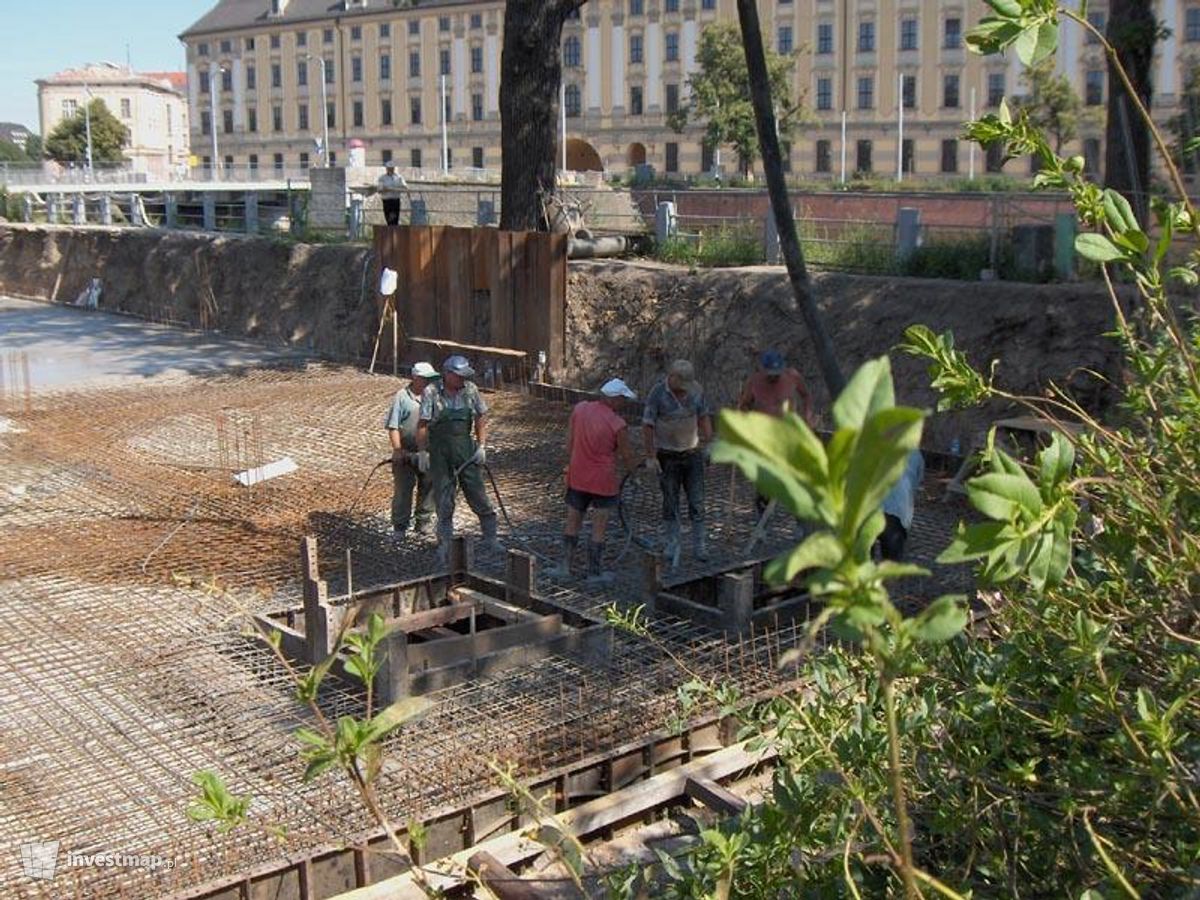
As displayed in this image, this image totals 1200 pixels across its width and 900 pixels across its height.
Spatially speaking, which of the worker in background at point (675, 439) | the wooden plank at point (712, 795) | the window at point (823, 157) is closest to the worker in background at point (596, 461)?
the worker in background at point (675, 439)

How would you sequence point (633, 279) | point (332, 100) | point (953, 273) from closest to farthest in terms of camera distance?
point (953, 273)
point (633, 279)
point (332, 100)

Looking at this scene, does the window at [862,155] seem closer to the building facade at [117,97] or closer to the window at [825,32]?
the window at [825,32]

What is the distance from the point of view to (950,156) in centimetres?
5606

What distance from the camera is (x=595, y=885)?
17.8 feet

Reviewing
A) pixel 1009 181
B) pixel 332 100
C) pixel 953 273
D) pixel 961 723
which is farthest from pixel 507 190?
pixel 332 100

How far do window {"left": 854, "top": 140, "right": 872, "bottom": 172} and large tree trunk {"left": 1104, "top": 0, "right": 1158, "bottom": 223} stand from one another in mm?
44026

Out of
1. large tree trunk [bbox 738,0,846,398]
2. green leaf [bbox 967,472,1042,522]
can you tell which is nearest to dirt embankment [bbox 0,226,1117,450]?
large tree trunk [bbox 738,0,846,398]

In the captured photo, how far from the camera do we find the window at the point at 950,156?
55625 millimetres

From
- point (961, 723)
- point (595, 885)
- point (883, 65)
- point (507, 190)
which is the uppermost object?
point (883, 65)

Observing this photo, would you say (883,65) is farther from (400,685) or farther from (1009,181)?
(400,685)

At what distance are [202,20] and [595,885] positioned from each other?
8663 centimetres

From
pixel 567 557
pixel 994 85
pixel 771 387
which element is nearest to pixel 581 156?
pixel 994 85

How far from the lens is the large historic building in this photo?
180 ft

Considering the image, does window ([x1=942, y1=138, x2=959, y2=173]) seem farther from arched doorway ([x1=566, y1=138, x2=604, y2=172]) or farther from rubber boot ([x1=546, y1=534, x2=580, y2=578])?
rubber boot ([x1=546, y1=534, x2=580, y2=578])
